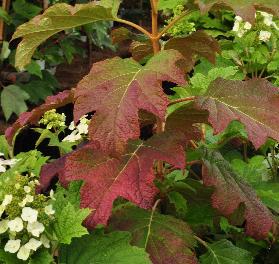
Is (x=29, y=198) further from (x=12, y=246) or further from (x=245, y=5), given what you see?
(x=245, y=5)

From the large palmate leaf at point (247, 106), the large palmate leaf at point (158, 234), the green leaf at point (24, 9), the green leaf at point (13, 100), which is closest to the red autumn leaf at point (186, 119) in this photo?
the large palmate leaf at point (247, 106)

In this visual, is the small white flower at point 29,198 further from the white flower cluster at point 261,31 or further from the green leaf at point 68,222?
the white flower cluster at point 261,31

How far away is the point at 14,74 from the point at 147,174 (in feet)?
9.31

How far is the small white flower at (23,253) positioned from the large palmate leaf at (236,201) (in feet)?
1.31

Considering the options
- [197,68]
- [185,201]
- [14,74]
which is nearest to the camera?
[185,201]

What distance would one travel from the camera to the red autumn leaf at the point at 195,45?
1.37 m

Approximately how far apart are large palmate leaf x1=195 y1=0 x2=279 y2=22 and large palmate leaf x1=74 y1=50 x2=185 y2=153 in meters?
0.12

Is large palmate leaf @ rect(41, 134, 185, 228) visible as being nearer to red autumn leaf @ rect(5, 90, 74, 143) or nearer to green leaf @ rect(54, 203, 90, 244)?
green leaf @ rect(54, 203, 90, 244)

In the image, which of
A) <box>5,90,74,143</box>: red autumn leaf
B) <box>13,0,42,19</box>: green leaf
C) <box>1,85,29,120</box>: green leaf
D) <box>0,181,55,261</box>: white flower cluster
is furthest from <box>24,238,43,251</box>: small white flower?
<box>13,0,42,19</box>: green leaf

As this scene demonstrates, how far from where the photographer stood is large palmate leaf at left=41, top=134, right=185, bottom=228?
115 cm

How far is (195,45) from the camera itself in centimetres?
138

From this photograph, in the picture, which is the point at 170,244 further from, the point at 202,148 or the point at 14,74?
the point at 14,74

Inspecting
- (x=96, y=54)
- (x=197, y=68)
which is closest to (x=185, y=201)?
(x=197, y=68)

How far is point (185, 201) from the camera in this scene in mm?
1372
